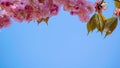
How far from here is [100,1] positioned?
115 centimetres

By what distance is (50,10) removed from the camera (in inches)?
40.5

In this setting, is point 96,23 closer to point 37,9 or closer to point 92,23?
point 92,23

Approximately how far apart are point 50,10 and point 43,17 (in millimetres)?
32

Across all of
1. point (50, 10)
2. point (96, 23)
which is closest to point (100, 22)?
point (96, 23)

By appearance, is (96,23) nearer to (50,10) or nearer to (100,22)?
(100,22)

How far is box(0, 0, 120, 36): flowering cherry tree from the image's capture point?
3.21 ft

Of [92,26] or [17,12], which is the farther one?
[92,26]

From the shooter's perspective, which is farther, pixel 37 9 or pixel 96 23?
pixel 96 23

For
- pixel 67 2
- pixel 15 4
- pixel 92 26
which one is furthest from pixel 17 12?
pixel 92 26

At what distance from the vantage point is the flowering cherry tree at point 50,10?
98 cm

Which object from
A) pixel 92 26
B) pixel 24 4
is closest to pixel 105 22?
pixel 92 26

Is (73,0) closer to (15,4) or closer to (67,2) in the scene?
(67,2)

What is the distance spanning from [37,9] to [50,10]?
1.9 inches

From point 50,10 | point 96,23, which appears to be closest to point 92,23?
point 96,23
